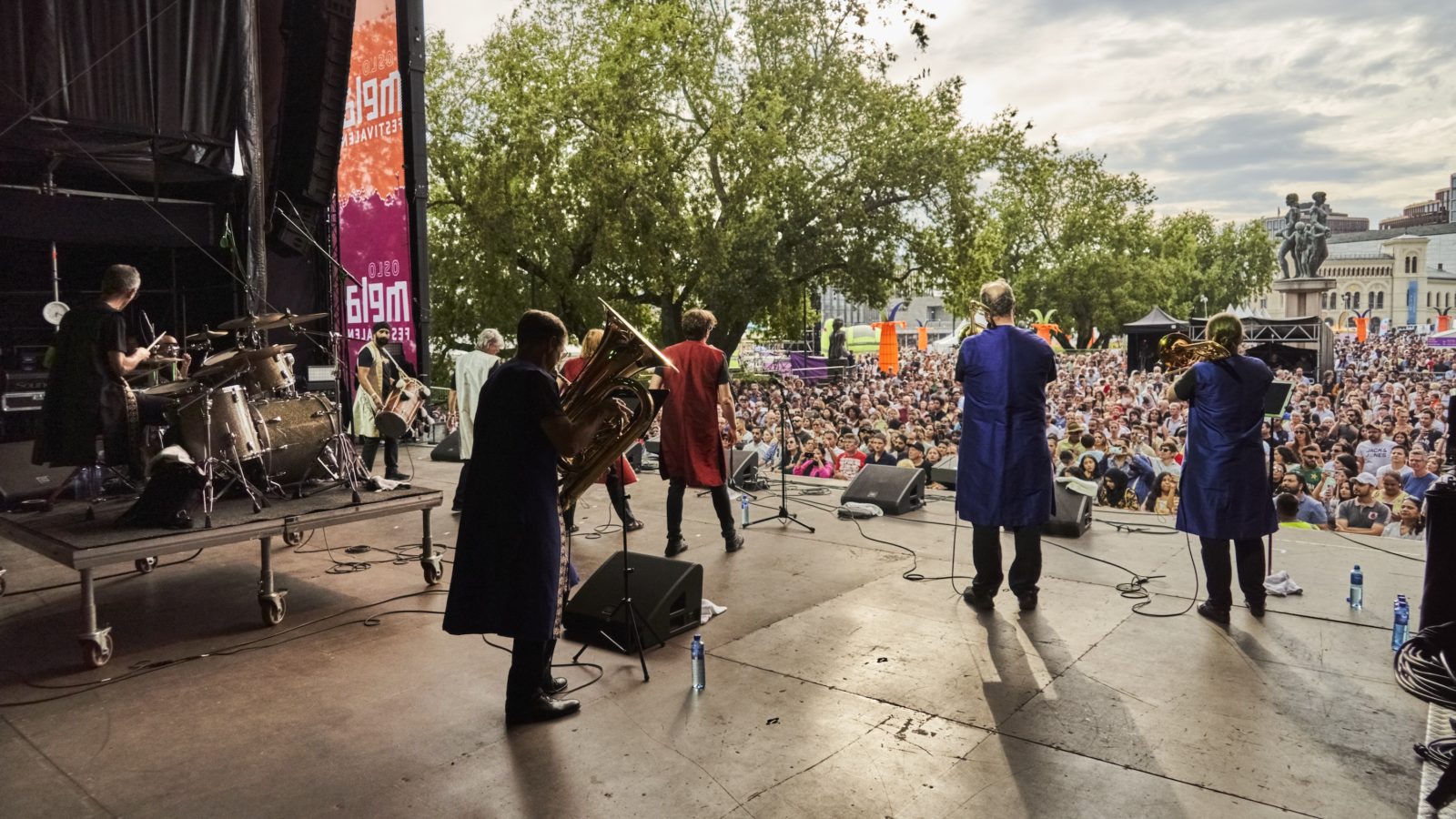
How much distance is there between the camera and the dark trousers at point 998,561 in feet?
15.5

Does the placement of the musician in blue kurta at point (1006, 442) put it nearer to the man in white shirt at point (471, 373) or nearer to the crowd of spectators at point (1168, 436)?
the crowd of spectators at point (1168, 436)

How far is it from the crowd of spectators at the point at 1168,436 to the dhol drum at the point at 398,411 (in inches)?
145

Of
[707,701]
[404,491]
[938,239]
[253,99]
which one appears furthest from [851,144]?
[707,701]

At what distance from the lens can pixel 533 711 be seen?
11.1ft

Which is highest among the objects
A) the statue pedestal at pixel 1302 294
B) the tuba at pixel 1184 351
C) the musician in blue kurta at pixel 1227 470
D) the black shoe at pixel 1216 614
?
the statue pedestal at pixel 1302 294

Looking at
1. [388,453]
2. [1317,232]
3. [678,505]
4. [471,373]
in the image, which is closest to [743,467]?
[678,505]

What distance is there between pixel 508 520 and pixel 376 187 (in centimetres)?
1020

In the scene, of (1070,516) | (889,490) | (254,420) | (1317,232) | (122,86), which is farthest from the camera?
(1317,232)

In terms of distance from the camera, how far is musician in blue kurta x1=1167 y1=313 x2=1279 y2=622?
4.41m

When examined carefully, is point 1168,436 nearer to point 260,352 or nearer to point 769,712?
point 769,712

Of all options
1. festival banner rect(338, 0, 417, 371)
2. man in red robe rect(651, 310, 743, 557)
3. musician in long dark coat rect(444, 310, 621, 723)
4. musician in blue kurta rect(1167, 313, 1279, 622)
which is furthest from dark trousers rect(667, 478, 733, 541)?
festival banner rect(338, 0, 417, 371)

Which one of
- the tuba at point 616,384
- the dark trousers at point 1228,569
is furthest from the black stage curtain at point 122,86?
the dark trousers at point 1228,569

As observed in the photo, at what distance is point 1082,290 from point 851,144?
860 inches

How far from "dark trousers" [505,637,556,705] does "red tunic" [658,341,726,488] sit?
2618mm
